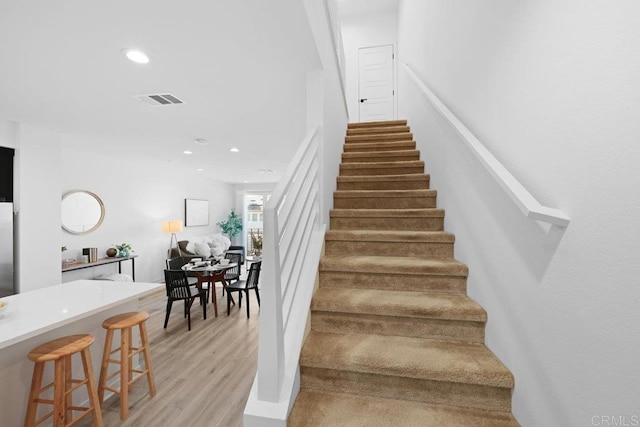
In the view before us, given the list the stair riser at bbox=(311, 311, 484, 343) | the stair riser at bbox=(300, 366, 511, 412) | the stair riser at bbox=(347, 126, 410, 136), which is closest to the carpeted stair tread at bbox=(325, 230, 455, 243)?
the stair riser at bbox=(311, 311, 484, 343)

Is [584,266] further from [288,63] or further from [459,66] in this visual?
[288,63]

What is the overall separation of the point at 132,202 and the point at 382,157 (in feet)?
18.0

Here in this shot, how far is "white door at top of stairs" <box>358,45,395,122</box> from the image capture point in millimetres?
5918

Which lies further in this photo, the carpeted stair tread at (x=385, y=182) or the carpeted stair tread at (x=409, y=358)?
the carpeted stair tread at (x=385, y=182)

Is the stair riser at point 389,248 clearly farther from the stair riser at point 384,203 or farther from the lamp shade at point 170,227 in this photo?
the lamp shade at point 170,227

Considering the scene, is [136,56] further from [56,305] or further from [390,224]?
[390,224]

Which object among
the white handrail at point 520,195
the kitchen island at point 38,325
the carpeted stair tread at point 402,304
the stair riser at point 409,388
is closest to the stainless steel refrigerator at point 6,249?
the kitchen island at point 38,325

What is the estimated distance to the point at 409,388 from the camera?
1338 mm

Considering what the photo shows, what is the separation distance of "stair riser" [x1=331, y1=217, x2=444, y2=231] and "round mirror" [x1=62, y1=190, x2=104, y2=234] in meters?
4.89

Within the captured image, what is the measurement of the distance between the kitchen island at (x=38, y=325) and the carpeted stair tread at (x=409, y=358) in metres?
1.57

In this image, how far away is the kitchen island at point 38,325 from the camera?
1726mm

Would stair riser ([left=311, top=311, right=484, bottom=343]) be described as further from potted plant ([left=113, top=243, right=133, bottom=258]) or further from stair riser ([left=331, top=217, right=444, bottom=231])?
potted plant ([left=113, top=243, right=133, bottom=258])

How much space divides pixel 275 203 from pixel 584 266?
1.04 m

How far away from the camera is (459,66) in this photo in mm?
2025
